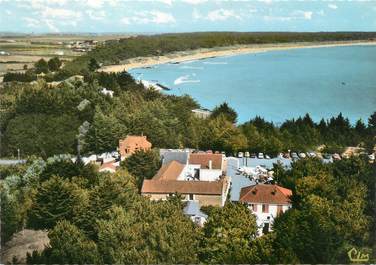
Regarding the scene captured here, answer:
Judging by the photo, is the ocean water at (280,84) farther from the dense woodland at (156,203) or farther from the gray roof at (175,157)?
the gray roof at (175,157)

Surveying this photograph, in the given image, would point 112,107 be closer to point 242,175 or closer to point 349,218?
point 242,175

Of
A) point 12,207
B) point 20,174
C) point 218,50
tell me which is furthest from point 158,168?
point 218,50

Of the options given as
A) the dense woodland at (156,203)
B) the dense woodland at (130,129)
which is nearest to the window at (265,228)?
the dense woodland at (156,203)

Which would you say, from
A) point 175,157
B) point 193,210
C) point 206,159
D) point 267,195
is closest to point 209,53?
point 175,157

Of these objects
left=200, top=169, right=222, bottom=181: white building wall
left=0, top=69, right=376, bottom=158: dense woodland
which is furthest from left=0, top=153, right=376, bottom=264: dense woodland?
left=0, top=69, right=376, bottom=158: dense woodland

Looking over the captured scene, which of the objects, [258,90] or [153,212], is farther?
[258,90]

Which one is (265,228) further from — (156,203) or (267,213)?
(156,203)
